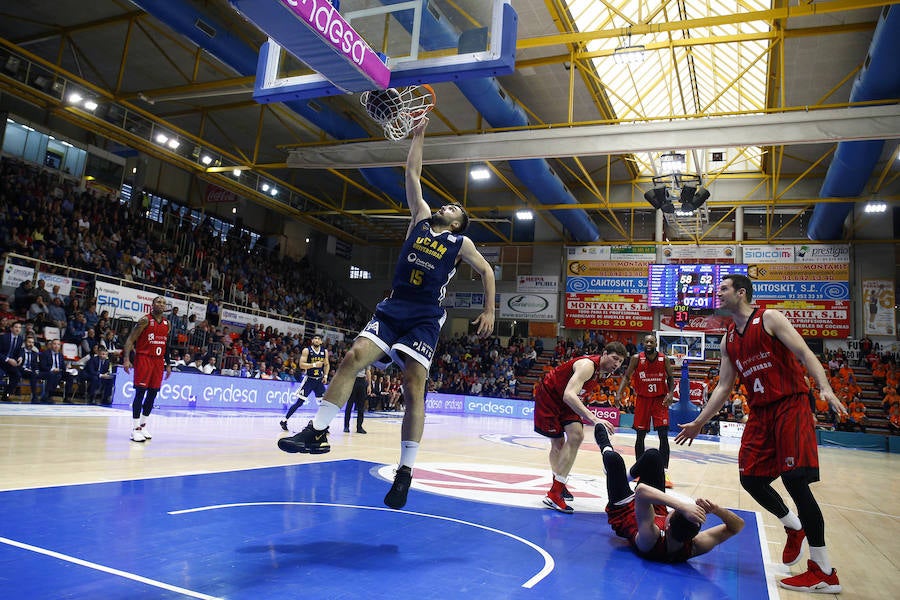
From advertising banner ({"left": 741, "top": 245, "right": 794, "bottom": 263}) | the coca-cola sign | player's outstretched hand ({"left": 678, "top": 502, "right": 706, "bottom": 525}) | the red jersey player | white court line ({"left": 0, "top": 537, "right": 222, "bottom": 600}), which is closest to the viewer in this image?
white court line ({"left": 0, "top": 537, "right": 222, "bottom": 600})

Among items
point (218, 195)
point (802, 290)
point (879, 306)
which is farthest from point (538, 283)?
point (218, 195)

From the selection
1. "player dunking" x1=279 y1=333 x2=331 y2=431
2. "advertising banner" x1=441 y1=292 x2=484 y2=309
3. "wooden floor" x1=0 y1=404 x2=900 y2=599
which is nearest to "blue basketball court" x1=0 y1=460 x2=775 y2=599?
"wooden floor" x1=0 y1=404 x2=900 y2=599

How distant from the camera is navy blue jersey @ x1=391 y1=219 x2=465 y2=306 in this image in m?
4.19

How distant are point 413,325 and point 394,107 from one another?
3.40 metres

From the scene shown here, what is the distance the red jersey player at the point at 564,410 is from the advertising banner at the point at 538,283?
81.8ft

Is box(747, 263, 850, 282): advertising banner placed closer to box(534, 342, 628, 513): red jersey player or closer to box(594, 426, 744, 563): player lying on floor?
box(534, 342, 628, 513): red jersey player

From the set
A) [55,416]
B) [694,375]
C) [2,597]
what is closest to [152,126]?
[55,416]

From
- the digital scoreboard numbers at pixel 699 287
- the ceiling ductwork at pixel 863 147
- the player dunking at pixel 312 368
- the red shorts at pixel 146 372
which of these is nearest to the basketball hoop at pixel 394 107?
the red shorts at pixel 146 372

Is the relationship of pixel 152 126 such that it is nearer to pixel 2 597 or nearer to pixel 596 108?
pixel 596 108

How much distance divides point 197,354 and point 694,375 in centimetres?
2026

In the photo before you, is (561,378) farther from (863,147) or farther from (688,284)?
(688,284)

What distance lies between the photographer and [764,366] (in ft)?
13.7

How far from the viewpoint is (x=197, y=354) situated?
57.3 ft

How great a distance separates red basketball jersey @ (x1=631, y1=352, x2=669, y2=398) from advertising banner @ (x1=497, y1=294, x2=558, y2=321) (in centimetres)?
2259
